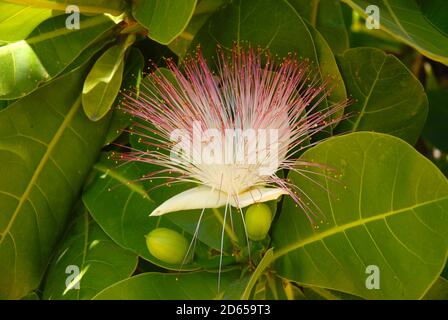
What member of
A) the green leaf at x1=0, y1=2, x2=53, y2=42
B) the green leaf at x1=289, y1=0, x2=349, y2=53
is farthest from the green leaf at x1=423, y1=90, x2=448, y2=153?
the green leaf at x1=0, y1=2, x2=53, y2=42

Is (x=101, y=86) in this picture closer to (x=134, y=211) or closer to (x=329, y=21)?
Result: (x=134, y=211)

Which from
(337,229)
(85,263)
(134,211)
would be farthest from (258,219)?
(85,263)

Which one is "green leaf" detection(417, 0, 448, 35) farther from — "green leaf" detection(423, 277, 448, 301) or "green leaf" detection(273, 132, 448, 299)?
"green leaf" detection(423, 277, 448, 301)

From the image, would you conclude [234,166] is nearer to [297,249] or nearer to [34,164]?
[297,249]

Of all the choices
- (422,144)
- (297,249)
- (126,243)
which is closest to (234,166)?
(297,249)

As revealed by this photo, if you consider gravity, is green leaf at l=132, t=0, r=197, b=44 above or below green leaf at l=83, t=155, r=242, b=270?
above

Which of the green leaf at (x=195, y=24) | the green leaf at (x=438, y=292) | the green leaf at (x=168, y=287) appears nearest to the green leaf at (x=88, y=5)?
the green leaf at (x=195, y=24)
